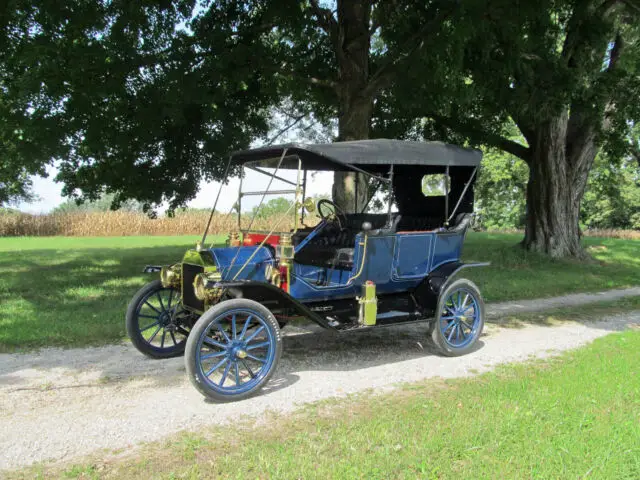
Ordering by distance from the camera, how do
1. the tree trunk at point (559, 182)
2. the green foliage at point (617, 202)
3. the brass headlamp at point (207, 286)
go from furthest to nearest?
the green foliage at point (617, 202) → the tree trunk at point (559, 182) → the brass headlamp at point (207, 286)

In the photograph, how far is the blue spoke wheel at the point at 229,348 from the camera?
14.4ft

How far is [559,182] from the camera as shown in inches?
607

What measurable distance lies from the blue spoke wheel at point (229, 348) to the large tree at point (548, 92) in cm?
597

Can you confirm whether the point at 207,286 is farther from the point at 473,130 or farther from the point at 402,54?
the point at 473,130

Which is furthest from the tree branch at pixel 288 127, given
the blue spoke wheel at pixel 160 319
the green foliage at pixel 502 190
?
the green foliage at pixel 502 190

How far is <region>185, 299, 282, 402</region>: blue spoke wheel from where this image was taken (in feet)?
14.4

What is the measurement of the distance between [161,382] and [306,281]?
1.75 m

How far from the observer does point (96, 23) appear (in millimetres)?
8602

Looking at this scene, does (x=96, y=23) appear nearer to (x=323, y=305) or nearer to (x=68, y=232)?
(x=323, y=305)

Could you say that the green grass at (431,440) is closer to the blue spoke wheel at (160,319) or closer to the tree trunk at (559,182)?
the blue spoke wheel at (160,319)

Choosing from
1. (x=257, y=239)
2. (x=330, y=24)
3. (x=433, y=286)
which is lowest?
(x=433, y=286)

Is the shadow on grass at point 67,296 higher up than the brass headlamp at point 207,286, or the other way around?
the brass headlamp at point 207,286

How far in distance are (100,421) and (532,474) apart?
302cm

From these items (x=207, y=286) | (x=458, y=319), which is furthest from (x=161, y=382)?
(x=458, y=319)
